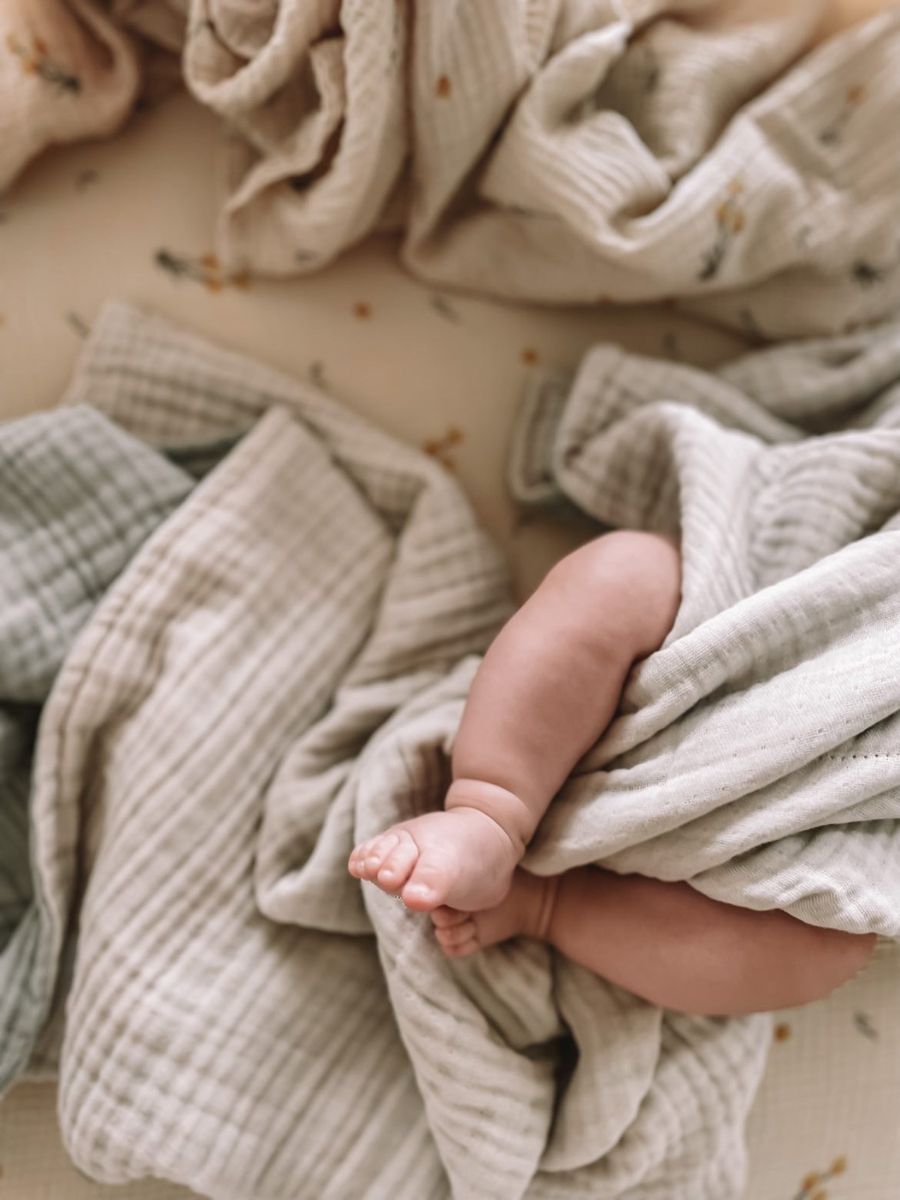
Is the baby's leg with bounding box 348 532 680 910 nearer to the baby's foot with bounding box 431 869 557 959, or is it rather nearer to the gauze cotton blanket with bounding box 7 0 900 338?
the baby's foot with bounding box 431 869 557 959

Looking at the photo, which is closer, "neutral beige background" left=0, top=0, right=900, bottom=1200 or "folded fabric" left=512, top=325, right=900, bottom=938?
"folded fabric" left=512, top=325, right=900, bottom=938

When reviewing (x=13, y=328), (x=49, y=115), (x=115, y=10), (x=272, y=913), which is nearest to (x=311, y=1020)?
(x=272, y=913)

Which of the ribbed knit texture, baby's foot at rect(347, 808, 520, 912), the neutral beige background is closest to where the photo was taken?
baby's foot at rect(347, 808, 520, 912)

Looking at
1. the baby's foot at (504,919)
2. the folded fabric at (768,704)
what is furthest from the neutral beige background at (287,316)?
the baby's foot at (504,919)

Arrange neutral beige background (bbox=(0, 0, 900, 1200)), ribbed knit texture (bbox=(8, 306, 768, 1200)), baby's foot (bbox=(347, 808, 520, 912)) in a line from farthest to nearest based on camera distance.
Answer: neutral beige background (bbox=(0, 0, 900, 1200))
ribbed knit texture (bbox=(8, 306, 768, 1200))
baby's foot (bbox=(347, 808, 520, 912))

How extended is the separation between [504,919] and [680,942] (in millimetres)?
121

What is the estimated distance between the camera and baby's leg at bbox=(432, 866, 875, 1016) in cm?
67

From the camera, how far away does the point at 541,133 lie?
82 cm

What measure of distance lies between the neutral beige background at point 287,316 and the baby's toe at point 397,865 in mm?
375

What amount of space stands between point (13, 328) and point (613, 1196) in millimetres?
856

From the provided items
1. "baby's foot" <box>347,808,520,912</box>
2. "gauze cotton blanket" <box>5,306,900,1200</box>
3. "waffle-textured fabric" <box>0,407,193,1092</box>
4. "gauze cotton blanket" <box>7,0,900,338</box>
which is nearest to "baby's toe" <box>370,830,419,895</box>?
"baby's foot" <box>347,808,520,912</box>

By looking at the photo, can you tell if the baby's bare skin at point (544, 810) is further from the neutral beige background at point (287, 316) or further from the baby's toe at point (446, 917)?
the neutral beige background at point (287, 316)

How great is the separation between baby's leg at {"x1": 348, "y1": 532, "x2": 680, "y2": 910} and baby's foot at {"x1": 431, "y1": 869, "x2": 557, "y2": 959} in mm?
32

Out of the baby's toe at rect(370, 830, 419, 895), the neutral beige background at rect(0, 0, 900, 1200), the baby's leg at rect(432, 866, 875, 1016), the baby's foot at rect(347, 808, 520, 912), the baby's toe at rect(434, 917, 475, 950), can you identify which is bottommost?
the baby's leg at rect(432, 866, 875, 1016)
